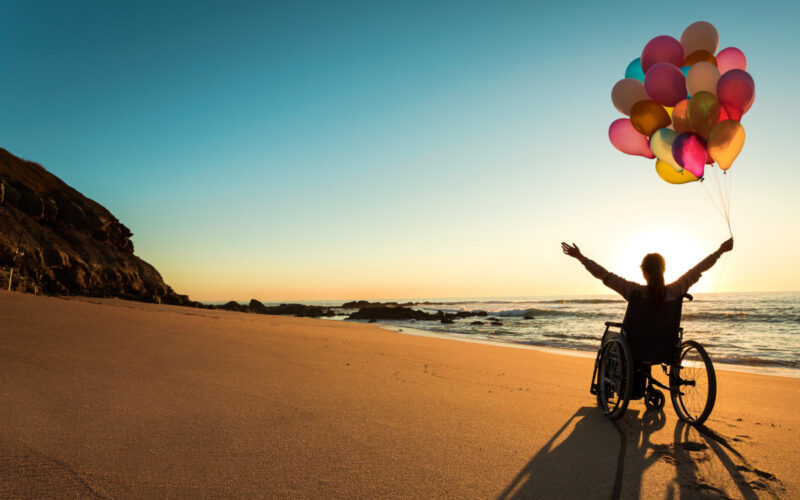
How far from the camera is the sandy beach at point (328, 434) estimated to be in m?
2.28

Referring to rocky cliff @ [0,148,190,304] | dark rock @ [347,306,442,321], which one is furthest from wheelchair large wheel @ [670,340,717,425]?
dark rock @ [347,306,442,321]

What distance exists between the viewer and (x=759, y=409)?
4605 millimetres

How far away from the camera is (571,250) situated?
427 cm

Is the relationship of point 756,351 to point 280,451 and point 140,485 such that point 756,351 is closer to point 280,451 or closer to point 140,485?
point 280,451

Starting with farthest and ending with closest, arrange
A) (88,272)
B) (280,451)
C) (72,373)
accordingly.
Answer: (88,272) → (72,373) → (280,451)

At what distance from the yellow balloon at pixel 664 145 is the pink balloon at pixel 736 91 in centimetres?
55

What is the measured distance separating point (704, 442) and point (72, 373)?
18.5 ft

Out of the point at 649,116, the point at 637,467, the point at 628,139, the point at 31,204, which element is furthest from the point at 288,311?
the point at 637,467

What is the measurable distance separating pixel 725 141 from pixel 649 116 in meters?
0.91

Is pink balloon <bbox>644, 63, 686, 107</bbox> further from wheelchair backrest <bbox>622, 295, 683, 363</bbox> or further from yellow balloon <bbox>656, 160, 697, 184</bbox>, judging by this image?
wheelchair backrest <bbox>622, 295, 683, 363</bbox>

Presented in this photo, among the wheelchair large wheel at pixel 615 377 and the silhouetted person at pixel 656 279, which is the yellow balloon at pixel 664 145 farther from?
the wheelchair large wheel at pixel 615 377

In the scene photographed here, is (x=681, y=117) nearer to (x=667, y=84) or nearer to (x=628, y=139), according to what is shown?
(x=667, y=84)

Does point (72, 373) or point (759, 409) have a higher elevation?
point (72, 373)

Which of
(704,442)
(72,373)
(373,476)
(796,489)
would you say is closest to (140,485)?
(373,476)
